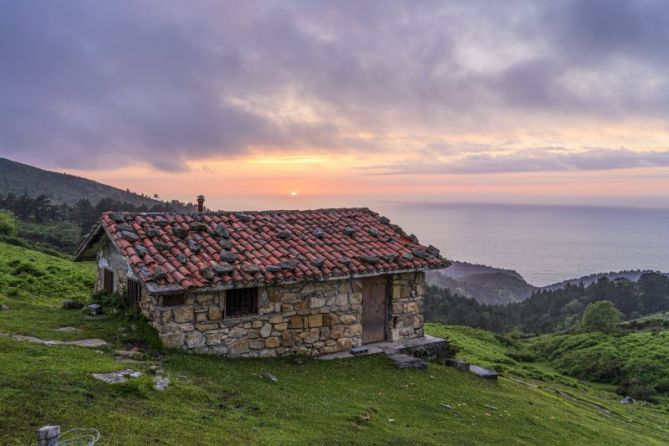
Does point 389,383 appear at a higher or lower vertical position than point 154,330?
lower

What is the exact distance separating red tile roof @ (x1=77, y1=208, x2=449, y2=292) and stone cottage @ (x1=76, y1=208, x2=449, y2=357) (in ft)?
0.09

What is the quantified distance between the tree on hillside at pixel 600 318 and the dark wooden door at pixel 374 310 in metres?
32.3

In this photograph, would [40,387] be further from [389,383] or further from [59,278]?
[59,278]

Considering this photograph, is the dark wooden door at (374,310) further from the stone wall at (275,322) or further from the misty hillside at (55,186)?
the misty hillside at (55,186)

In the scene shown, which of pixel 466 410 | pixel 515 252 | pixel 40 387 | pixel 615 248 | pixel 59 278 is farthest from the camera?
pixel 615 248

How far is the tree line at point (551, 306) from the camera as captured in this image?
191 feet

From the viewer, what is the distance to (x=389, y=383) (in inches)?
473

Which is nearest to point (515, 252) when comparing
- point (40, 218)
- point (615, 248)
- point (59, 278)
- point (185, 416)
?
point (615, 248)

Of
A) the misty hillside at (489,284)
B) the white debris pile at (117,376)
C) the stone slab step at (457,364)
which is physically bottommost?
the misty hillside at (489,284)

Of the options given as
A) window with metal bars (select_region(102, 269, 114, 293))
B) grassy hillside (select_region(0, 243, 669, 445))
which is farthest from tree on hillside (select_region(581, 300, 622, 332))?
window with metal bars (select_region(102, 269, 114, 293))

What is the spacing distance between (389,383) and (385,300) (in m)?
3.33

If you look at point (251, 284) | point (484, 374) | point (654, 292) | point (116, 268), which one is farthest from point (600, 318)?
point (654, 292)

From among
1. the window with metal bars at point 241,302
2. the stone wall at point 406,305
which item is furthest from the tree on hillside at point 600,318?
the window with metal bars at point 241,302

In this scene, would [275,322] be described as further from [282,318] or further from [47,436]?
[47,436]
